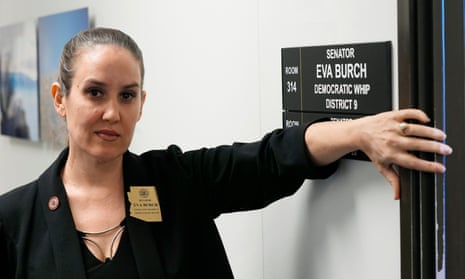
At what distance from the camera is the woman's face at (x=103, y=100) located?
4.61ft

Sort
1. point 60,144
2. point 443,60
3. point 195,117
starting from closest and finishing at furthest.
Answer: point 443,60 < point 195,117 < point 60,144

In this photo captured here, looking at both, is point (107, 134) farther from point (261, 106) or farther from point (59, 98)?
point (261, 106)

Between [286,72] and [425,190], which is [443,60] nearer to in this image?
[425,190]

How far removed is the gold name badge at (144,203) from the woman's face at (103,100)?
0.38ft

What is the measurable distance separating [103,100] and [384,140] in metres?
0.61

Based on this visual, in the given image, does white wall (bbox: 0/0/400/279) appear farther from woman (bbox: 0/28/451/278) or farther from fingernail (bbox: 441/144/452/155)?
fingernail (bbox: 441/144/452/155)

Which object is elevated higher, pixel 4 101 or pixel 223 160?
pixel 4 101

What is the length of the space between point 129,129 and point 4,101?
2352 mm

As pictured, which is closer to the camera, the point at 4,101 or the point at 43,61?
the point at 43,61

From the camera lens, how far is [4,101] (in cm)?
356

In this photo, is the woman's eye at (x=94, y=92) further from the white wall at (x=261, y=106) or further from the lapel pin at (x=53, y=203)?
the white wall at (x=261, y=106)

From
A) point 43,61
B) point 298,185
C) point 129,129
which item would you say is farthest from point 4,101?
point 298,185

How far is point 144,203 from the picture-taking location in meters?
1.50

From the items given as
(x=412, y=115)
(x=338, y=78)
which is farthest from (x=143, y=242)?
(x=412, y=115)
